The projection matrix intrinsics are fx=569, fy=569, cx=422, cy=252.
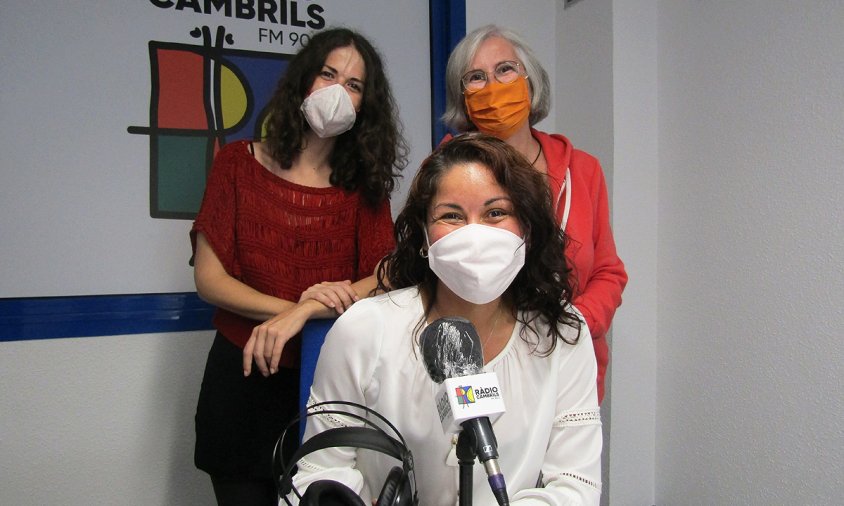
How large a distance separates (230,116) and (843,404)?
1.90 meters

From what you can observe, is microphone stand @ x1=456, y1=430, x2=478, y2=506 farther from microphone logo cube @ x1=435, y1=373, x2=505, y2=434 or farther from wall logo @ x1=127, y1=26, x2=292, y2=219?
wall logo @ x1=127, y1=26, x2=292, y2=219

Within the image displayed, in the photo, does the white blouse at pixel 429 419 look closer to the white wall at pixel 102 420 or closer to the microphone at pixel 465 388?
the microphone at pixel 465 388

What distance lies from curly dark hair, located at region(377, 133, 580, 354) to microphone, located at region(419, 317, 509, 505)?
394 millimetres

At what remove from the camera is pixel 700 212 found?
1807mm

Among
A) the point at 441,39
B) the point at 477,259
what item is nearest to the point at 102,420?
the point at 477,259

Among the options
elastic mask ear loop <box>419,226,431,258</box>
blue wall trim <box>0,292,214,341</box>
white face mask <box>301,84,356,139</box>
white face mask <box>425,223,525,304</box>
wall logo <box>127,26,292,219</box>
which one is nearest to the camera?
white face mask <box>425,223,525,304</box>

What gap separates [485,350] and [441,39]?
143 centimetres

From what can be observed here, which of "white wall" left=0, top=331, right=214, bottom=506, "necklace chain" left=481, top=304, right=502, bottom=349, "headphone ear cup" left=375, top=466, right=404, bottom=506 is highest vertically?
"necklace chain" left=481, top=304, right=502, bottom=349

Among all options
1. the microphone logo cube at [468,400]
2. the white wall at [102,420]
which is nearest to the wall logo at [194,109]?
the white wall at [102,420]

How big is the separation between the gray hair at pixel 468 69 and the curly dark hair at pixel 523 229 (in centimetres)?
39

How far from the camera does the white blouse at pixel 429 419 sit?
3.14 feet

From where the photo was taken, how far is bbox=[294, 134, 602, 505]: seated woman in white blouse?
0.94 m

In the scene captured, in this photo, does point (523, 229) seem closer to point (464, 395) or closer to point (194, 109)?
point (464, 395)

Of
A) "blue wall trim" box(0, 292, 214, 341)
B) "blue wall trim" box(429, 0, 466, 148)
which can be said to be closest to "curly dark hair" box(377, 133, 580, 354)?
"blue wall trim" box(0, 292, 214, 341)
